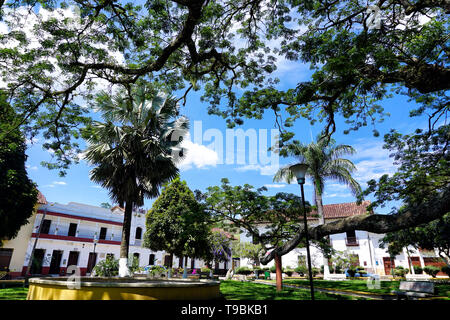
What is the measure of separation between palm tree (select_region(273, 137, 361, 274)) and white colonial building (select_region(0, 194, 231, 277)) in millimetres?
13211

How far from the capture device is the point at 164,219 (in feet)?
72.3

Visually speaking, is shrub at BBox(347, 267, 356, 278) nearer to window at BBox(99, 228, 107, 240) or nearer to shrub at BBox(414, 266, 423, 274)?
shrub at BBox(414, 266, 423, 274)

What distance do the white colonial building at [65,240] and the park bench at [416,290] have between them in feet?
55.8

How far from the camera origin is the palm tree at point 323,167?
71.3 ft

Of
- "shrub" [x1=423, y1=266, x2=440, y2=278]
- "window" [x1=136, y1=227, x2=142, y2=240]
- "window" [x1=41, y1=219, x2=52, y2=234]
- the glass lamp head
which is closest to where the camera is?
the glass lamp head

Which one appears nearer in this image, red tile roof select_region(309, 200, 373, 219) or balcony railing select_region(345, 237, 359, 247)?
balcony railing select_region(345, 237, 359, 247)

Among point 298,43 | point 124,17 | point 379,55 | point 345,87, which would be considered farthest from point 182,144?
point 379,55

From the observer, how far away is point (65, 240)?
89.2 feet

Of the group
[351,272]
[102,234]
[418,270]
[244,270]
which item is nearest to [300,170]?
[351,272]

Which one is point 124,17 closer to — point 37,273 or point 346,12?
point 346,12

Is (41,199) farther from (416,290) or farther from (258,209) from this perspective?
(416,290)

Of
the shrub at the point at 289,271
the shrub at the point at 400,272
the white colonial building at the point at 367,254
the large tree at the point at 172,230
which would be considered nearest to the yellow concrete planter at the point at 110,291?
the large tree at the point at 172,230

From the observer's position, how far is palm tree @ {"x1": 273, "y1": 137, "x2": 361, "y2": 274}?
71.3 feet

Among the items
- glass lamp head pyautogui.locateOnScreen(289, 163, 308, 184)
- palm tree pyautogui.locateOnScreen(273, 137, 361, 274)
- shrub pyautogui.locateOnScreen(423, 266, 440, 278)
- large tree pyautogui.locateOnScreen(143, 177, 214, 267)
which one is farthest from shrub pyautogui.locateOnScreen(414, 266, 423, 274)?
glass lamp head pyautogui.locateOnScreen(289, 163, 308, 184)
